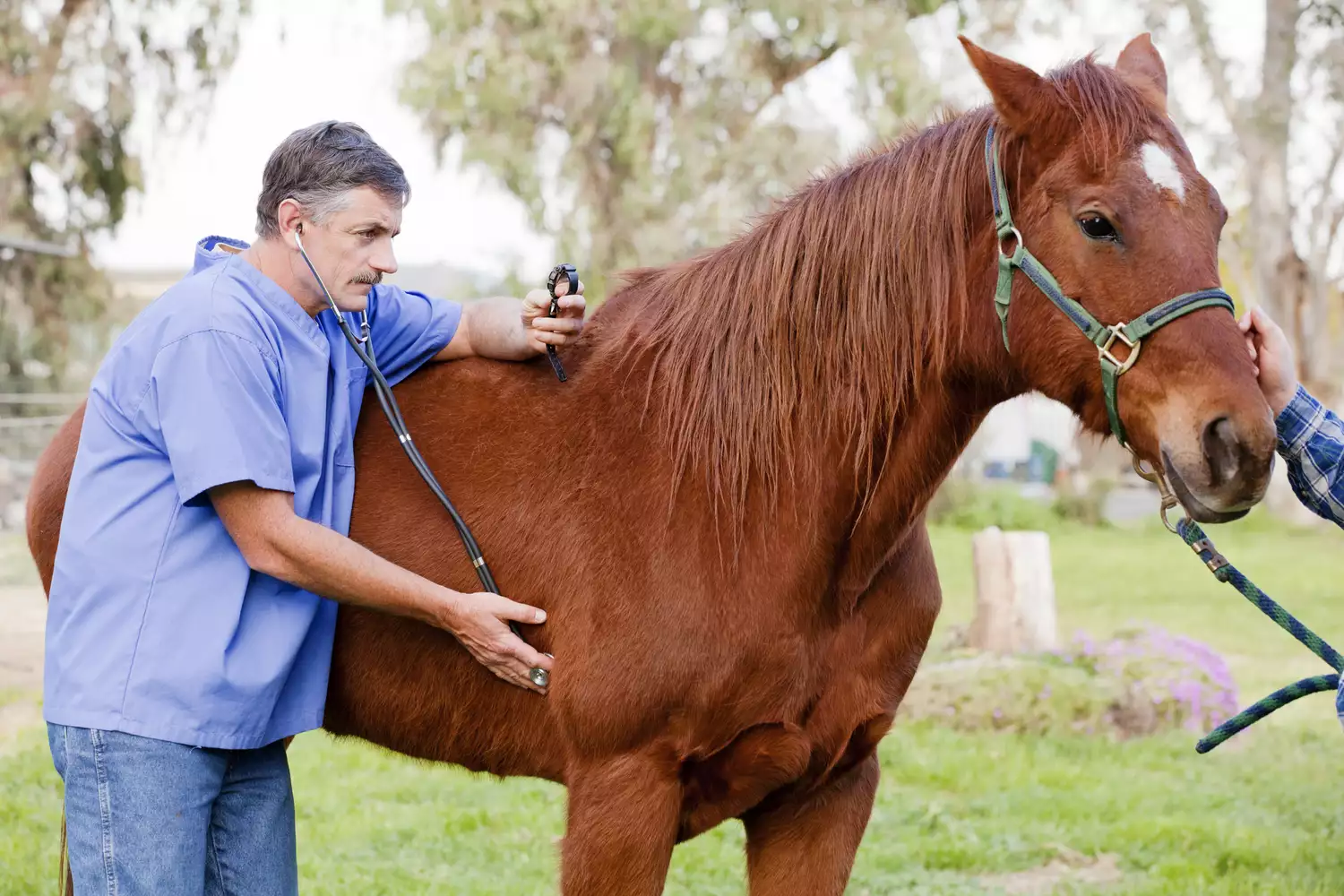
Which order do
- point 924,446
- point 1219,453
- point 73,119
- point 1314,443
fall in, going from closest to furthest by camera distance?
point 1219,453
point 924,446
point 1314,443
point 73,119

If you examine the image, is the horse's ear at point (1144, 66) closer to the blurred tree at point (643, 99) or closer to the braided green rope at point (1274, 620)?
the braided green rope at point (1274, 620)

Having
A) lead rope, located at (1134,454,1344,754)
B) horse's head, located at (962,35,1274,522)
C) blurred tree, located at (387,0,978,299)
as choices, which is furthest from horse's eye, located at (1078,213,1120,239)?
blurred tree, located at (387,0,978,299)

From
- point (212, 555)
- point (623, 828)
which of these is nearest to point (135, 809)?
point (212, 555)

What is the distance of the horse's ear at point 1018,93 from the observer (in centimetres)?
221

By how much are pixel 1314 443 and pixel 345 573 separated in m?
2.04

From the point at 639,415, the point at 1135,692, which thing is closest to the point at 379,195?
the point at 639,415

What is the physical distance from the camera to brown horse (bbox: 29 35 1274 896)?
7.35 ft

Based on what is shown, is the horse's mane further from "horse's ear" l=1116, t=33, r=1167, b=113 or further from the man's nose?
the man's nose

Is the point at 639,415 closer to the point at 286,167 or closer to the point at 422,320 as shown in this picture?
the point at 422,320

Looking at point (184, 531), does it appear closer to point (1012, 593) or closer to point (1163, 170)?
point (1163, 170)

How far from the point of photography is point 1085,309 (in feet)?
7.07

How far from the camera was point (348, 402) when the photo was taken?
2615 millimetres

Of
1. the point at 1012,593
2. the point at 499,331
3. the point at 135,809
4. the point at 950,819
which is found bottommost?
the point at 950,819

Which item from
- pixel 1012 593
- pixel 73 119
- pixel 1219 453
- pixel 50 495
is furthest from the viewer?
pixel 73 119
